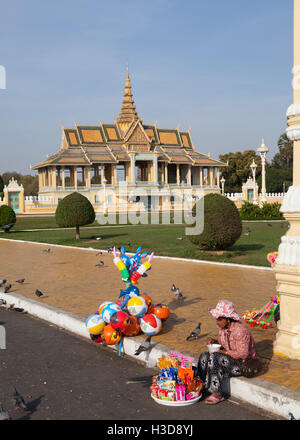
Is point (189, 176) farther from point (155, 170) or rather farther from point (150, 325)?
point (150, 325)

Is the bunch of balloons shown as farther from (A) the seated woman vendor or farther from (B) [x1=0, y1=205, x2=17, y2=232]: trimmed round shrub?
(B) [x1=0, y1=205, x2=17, y2=232]: trimmed round shrub

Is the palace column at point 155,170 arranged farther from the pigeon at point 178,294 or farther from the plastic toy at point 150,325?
the plastic toy at point 150,325

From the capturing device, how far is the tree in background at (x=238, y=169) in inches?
2913

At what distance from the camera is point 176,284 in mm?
9945

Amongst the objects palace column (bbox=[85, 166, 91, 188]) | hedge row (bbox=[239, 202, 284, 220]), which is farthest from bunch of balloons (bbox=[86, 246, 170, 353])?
palace column (bbox=[85, 166, 91, 188])

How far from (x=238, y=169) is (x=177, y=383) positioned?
7268cm

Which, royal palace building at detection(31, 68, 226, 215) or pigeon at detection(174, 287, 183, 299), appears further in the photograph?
royal palace building at detection(31, 68, 226, 215)

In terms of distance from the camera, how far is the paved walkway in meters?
5.71

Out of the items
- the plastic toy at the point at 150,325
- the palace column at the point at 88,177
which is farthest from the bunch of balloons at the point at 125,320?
the palace column at the point at 88,177

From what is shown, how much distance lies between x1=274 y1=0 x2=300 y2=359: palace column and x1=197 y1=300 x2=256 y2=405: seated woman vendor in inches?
21.6

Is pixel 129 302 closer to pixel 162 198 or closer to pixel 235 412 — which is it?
pixel 235 412

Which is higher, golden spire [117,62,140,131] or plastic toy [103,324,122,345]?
golden spire [117,62,140,131]

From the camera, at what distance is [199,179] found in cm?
6506

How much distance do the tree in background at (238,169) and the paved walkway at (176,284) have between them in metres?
61.4
